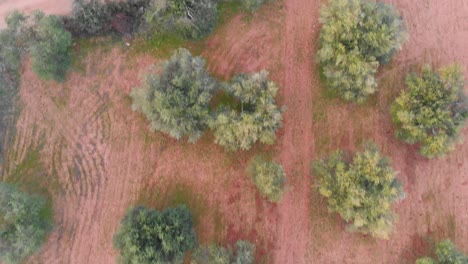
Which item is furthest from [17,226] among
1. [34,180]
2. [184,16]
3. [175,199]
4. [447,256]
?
[447,256]

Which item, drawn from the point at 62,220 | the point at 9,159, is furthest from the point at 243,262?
the point at 9,159

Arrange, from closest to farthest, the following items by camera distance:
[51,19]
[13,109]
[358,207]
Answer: [358,207]
[51,19]
[13,109]

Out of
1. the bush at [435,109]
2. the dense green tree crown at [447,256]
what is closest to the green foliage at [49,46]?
the bush at [435,109]

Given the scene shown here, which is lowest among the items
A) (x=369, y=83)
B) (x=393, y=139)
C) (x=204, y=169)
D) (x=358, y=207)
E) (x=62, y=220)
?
(x=62, y=220)

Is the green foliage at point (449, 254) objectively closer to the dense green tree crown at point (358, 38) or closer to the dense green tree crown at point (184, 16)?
the dense green tree crown at point (358, 38)

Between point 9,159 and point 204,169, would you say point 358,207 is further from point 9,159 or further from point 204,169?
point 9,159

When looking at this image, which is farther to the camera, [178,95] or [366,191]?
[178,95]

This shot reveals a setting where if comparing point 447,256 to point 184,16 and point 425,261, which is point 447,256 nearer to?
point 425,261
